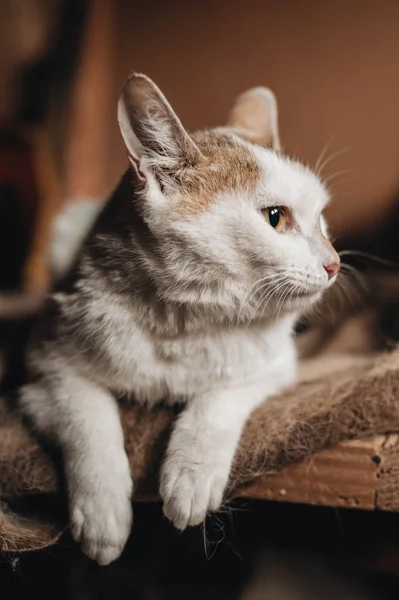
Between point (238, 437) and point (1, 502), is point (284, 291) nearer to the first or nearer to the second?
point (238, 437)

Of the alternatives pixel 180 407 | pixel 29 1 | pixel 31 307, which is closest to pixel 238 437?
pixel 180 407

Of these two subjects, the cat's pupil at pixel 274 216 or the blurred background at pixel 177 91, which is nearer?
the cat's pupil at pixel 274 216

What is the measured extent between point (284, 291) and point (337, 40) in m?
1.22

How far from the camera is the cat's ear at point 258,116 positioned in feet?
3.29

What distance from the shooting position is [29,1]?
184 cm

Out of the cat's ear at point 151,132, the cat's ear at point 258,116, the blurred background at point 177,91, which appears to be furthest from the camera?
the blurred background at point 177,91

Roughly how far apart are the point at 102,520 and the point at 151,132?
1.57 feet

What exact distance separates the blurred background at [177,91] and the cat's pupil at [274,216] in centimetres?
51

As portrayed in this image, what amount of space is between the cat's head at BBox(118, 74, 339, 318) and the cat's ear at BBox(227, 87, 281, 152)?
20 centimetres

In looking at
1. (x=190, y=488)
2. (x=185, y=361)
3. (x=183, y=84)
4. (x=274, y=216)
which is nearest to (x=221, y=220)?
(x=274, y=216)

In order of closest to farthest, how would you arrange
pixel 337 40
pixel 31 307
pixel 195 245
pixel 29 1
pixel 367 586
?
pixel 195 245 < pixel 367 586 < pixel 31 307 < pixel 337 40 < pixel 29 1

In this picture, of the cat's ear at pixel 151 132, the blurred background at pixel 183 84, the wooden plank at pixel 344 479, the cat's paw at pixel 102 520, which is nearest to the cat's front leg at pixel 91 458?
the cat's paw at pixel 102 520

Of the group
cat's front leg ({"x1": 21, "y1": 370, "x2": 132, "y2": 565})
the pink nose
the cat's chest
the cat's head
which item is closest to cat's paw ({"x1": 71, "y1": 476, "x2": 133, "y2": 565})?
cat's front leg ({"x1": 21, "y1": 370, "x2": 132, "y2": 565})

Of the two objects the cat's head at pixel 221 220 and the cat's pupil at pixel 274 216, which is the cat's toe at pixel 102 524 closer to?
the cat's head at pixel 221 220
